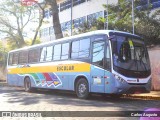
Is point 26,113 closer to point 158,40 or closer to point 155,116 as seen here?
point 155,116

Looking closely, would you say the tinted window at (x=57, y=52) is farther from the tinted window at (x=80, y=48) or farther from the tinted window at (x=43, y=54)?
the tinted window at (x=80, y=48)

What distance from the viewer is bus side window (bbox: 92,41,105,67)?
13905 millimetres

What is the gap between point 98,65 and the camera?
14.0 m

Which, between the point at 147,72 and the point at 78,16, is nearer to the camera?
the point at 147,72

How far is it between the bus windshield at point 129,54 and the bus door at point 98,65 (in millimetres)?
671

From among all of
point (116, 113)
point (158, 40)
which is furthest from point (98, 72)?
point (158, 40)

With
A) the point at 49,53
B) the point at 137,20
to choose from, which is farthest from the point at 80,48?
the point at 137,20

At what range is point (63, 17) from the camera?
40.5 metres

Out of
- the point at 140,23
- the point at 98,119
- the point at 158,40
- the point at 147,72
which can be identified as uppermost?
the point at 140,23

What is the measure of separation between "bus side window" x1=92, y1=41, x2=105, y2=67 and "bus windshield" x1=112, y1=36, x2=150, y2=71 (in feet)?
2.30

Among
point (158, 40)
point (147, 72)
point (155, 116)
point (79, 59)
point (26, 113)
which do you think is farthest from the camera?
point (158, 40)

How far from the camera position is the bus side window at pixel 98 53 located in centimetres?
1391

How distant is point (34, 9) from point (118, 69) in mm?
26639

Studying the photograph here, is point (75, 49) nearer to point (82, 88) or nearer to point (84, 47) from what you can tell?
point (84, 47)
